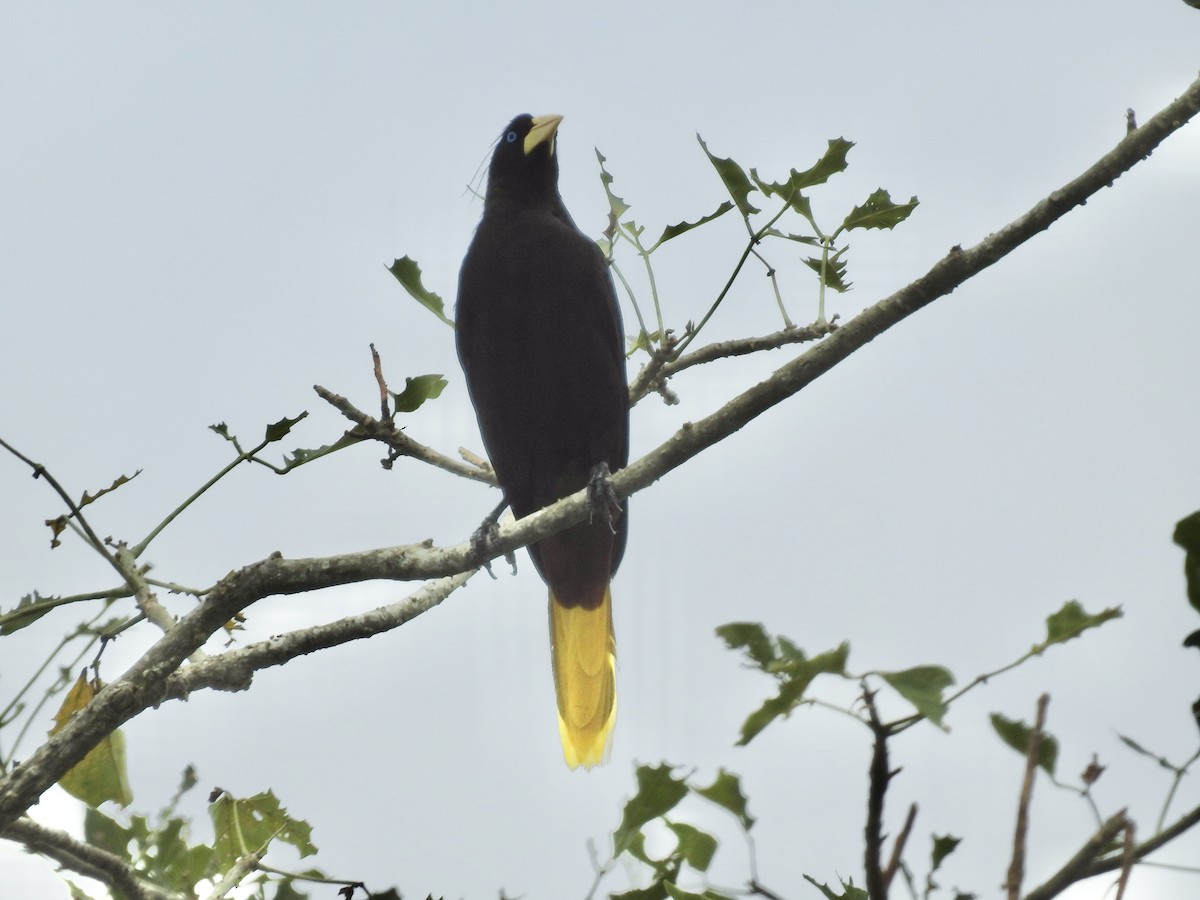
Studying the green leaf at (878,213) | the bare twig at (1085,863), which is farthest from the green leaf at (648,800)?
the green leaf at (878,213)

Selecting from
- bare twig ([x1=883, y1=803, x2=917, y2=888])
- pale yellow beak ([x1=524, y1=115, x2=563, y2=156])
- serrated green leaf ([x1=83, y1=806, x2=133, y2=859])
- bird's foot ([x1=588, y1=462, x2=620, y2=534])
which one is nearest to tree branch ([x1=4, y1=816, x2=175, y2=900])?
serrated green leaf ([x1=83, y1=806, x2=133, y2=859])

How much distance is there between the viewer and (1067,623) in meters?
1.09

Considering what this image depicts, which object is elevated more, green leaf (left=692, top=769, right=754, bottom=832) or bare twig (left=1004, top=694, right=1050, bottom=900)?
green leaf (left=692, top=769, right=754, bottom=832)

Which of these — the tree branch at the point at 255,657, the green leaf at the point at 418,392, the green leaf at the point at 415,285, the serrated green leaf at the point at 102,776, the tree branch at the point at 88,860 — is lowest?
the tree branch at the point at 88,860

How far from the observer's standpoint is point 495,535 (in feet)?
9.88

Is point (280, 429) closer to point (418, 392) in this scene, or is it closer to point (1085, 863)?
point (418, 392)

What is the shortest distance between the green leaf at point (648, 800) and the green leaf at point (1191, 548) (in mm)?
910

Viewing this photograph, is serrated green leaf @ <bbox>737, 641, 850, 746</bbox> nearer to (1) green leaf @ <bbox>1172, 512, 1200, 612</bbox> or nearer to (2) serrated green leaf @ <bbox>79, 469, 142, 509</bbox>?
(1) green leaf @ <bbox>1172, 512, 1200, 612</bbox>

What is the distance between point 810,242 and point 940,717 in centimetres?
221

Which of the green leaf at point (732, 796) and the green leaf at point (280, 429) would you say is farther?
the green leaf at point (280, 429)

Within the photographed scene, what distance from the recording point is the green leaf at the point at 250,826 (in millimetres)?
2572

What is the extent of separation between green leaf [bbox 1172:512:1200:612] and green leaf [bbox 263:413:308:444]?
6.03 ft

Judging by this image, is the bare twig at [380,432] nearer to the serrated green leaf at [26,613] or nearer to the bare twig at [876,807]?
the serrated green leaf at [26,613]

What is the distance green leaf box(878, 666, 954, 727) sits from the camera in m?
0.98
